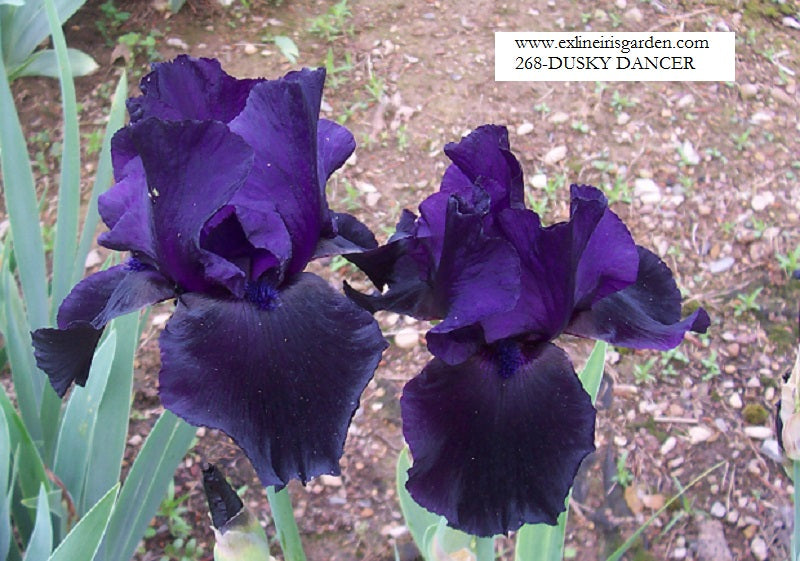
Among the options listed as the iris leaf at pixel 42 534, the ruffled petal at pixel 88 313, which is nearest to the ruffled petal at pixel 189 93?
the ruffled petal at pixel 88 313

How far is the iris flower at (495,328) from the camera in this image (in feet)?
1.87

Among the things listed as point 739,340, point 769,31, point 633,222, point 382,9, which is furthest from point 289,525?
point 769,31

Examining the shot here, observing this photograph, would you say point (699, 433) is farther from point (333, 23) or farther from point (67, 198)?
point (333, 23)

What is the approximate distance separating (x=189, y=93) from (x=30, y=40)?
6.09 feet

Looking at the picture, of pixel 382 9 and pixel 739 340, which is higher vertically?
pixel 382 9

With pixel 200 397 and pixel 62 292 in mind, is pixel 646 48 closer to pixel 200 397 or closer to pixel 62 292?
pixel 62 292

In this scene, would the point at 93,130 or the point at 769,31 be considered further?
the point at 769,31

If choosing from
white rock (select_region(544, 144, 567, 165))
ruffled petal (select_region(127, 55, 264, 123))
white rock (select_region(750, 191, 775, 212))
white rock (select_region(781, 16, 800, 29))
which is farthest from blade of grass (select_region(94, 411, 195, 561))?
white rock (select_region(781, 16, 800, 29))

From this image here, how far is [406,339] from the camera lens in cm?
178

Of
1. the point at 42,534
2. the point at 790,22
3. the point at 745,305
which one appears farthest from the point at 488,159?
the point at 790,22

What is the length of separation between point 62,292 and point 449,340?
857mm

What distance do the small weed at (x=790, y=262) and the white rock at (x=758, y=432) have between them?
1.52 ft

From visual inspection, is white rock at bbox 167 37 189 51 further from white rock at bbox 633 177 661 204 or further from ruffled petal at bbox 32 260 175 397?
ruffled petal at bbox 32 260 175 397

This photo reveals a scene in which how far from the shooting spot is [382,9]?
262 cm
